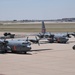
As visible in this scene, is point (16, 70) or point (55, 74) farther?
point (16, 70)

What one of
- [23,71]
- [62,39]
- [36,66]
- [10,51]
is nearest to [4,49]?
[10,51]

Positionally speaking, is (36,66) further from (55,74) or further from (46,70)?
(55,74)

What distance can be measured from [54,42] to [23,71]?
207 ft

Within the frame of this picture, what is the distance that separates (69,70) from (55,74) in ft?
12.3

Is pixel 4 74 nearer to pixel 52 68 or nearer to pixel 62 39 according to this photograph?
pixel 52 68

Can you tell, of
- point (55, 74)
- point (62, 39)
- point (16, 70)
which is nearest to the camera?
point (55, 74)

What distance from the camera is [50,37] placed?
100750mm

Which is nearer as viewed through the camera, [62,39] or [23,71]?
[23,71]

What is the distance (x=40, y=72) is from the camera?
3709 cm

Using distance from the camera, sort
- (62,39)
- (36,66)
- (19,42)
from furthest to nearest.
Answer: (62,39) < (19,42) < (36,66)

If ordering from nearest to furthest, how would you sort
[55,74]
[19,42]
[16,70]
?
1. [55,74]
2. [16,70]
3. [19,42]

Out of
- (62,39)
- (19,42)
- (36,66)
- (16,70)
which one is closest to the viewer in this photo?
(16,70)

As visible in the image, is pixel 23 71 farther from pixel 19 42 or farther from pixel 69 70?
pixel 19 42

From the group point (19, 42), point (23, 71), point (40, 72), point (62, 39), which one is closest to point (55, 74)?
point (40, 72)
